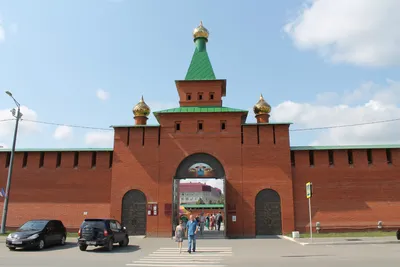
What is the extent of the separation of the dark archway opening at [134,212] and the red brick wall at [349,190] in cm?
1008

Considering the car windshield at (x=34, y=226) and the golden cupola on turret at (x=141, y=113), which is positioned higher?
the golden cupola on turret at (x=141, y=113)

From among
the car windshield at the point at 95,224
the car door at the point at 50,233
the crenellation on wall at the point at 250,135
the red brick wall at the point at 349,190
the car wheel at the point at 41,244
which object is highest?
the crenellation on wall at the point at 250,135

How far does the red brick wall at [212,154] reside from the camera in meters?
21.2

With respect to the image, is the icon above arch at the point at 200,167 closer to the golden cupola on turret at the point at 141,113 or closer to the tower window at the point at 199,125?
the tower window at the point at 199,125

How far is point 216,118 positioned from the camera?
22.7 metres

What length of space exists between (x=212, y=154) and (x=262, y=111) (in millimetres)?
5562

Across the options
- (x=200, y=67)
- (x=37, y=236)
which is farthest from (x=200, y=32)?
(x=37, y=236)

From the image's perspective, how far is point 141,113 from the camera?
2519 cm

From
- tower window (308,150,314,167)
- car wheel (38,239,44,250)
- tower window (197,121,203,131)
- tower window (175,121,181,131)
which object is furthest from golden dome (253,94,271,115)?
car wheel (38,239,44,250)

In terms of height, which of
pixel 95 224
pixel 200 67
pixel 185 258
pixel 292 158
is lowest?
pixel 185 258

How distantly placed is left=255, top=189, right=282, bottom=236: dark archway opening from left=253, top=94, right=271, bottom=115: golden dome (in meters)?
6.23

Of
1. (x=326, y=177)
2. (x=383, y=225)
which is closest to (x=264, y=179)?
(x=326, y=177)

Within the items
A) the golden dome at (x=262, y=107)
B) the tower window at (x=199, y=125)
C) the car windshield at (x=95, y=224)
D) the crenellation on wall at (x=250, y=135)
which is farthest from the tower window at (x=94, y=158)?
the golden dome at (x=262, y=107)

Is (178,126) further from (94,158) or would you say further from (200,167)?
(94,158)
